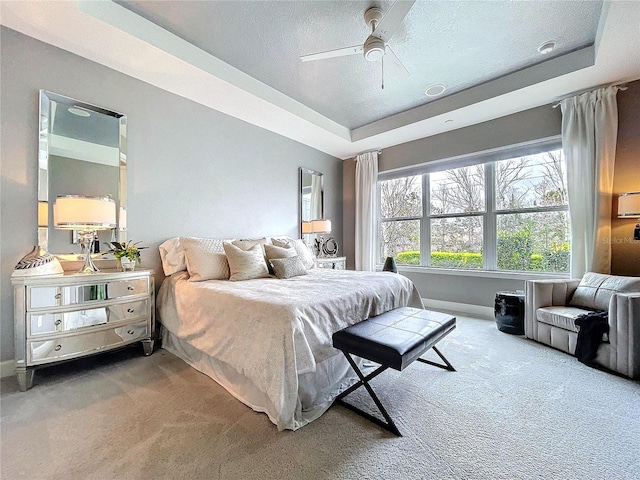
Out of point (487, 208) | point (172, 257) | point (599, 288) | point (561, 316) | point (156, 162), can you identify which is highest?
point (156, 162)

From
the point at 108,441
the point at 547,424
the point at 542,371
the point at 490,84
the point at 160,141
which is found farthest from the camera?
the point at 490,84

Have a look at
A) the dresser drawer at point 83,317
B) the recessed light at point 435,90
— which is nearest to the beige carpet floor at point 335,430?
the dresser drawer at point 83,317

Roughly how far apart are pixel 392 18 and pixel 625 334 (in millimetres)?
2983

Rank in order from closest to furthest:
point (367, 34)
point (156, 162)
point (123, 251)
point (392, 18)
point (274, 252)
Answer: point (392, 18) → point (367, 34) → point (123, 251) → point (156, 162) → point (274, 252)

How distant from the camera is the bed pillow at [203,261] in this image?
8.63 feet

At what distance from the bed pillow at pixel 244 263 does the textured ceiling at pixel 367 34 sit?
1.97 m

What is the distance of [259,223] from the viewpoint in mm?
3924

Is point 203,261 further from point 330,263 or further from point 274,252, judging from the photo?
point 330,263

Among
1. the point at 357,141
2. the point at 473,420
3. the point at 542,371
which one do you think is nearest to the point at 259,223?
the point at 357,141

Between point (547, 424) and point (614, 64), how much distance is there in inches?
131

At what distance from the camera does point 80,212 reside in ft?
6.93

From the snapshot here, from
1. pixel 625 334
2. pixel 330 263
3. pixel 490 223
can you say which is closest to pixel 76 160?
pixel 330 263

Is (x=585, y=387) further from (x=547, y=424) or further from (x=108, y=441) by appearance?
(x=108, y=441)

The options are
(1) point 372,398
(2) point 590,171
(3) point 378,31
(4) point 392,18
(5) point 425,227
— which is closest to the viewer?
(1) point 372,398
